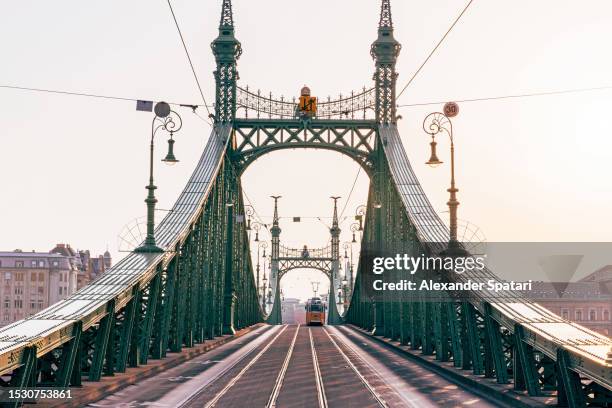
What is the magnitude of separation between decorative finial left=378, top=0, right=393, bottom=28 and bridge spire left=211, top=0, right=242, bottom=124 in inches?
304

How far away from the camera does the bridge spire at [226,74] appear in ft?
153

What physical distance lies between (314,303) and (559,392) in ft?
266

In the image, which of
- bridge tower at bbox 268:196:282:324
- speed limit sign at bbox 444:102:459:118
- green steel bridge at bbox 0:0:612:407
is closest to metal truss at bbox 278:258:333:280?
bridge tower at bbox 268:196:282:324

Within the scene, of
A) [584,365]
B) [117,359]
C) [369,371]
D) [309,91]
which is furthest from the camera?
[309,91]

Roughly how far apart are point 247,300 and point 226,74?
79.2ft

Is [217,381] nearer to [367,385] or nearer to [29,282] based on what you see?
[367,385]

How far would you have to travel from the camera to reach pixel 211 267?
42156 millimetres

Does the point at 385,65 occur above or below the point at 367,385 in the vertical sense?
above

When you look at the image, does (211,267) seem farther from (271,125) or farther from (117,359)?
(117,359)

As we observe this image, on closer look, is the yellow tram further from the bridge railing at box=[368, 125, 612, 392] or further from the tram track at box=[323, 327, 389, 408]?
the bridge railing at box=[368, 125, 612, 392]

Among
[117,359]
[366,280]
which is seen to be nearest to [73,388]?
[117,359]

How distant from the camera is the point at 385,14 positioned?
46.6m

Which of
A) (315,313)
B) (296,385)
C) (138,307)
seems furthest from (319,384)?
(315,313)

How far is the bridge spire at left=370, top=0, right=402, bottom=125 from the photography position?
4644cm
